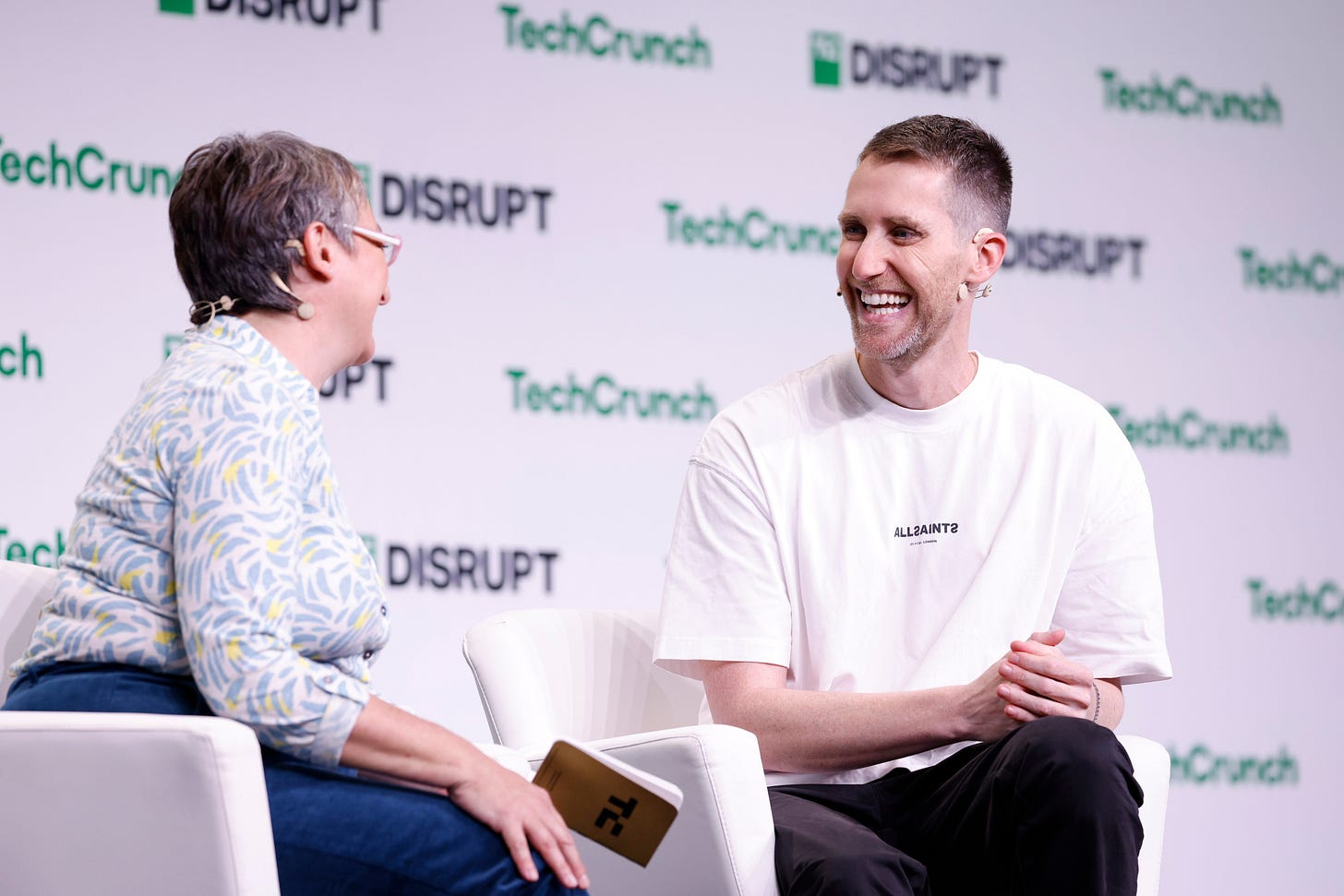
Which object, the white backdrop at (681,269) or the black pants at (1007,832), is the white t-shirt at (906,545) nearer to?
the black pants at (1007,832)

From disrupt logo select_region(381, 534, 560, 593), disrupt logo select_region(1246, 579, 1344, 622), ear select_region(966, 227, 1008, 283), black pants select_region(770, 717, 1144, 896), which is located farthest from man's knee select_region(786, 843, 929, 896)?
disrupt logo select_region(1246, 579, 1344, 622)

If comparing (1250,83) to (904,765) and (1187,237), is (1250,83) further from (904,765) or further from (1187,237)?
(904,765)

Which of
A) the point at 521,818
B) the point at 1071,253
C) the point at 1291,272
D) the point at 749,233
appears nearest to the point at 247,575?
the point at 521,818

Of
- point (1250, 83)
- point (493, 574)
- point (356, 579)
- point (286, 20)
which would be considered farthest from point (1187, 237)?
point (356, 579)

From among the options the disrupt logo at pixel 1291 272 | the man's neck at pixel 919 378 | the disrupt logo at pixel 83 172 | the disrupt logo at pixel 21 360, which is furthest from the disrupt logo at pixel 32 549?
the disrupt logo at pixel 1291 272

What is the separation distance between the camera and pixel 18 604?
2.20 meters

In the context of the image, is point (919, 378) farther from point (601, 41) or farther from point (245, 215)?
point (601, 41)

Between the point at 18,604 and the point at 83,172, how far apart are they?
1534mm

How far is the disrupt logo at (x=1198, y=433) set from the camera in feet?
14.0

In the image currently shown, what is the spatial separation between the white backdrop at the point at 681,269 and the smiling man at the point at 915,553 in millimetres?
1216

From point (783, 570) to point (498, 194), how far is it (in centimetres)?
165

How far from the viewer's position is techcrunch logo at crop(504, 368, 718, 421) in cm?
371

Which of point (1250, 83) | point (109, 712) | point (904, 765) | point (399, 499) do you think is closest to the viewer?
point (109, 712)

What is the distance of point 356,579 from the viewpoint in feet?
5.41
